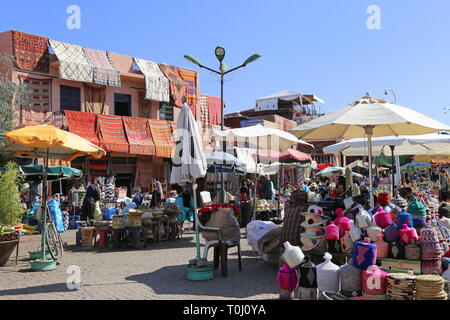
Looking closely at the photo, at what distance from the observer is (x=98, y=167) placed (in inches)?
787

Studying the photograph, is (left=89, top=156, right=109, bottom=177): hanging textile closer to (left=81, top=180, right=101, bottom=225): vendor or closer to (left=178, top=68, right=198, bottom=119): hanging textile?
(left=81, top=180, right=101, bottom=225): vendor

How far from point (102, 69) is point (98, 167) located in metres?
4.84

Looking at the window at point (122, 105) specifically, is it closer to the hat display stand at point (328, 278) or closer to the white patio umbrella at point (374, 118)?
the white patio umbrella at point (374, 118)

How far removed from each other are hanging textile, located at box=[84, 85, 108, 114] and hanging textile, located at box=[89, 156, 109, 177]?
2519 mm

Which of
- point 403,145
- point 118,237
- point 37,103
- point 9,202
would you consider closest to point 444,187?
point 403,145

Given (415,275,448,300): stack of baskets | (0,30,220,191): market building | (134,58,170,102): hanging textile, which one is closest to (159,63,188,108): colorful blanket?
(0,30,220,191): market building

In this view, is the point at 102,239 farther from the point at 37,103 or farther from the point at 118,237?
the point at 37,103

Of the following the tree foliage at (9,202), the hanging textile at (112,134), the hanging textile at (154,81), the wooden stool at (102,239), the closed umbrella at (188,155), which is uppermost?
the hanging textile at (154,81)

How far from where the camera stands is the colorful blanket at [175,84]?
23500 mm

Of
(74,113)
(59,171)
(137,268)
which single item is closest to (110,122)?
(74,113)

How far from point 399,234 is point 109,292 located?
13.3 ft

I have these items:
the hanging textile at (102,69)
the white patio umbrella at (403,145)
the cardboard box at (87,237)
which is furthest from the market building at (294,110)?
the cardboard box at (87,237)
